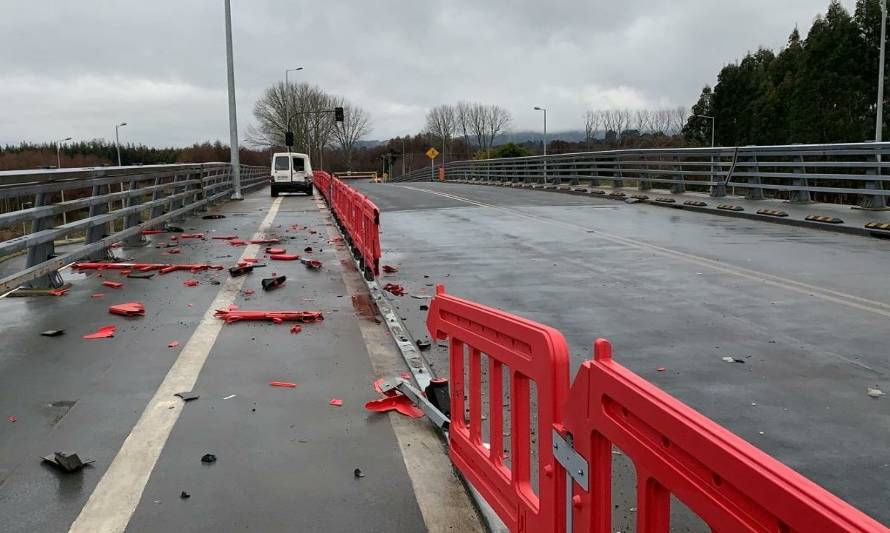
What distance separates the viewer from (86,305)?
Result: 26.9ft

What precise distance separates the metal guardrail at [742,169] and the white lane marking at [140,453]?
43.5 feet

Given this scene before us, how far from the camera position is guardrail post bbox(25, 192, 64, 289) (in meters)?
8.65

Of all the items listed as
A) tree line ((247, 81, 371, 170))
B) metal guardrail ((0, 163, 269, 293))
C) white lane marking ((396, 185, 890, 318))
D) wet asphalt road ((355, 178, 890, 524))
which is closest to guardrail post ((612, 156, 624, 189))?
wet asphalt road ((355, 178, 890, 524))

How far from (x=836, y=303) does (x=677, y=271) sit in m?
2.44

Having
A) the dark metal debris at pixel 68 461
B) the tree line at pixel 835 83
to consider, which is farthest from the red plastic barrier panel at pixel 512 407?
the tree line at pixel 835 83

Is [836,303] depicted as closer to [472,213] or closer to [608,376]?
[608,376]

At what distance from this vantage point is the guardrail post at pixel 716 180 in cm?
2006

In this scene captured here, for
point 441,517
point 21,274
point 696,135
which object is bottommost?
point 441,517

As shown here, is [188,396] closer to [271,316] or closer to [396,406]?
[396,406]

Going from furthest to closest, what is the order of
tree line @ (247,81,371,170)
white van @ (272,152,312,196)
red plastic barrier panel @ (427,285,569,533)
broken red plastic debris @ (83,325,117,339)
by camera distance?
1. tree line @ (247,81,371,170)
2. white van @ (272,152,312,196)
3. broken red plastic debris @ (83,325,117,339)
4. red plastic barrier panel @ (427,285,569,533)

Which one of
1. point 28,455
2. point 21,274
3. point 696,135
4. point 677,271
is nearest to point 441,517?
point 28,455

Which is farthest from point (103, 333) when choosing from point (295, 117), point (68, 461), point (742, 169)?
point (295, 117)

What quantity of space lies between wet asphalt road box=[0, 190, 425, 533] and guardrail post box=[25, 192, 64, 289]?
1.65ft

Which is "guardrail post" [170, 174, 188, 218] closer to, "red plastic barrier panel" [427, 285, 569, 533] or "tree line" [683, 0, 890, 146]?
"red plastic barrier panel" [427, 285, 569, 533]
